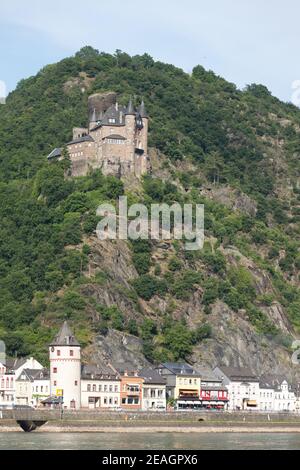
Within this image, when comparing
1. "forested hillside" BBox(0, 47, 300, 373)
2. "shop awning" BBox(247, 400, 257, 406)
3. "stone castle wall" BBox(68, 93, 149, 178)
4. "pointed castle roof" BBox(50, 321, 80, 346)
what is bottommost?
"shop awning" BBox(247, 400, 257, 406)

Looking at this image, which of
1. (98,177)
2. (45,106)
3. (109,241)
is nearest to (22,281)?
(109,241)

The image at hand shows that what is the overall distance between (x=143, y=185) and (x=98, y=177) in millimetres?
6001

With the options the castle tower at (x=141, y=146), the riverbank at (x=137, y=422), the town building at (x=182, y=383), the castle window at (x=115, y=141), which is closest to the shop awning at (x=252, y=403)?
the town building at (x=182, y=383)

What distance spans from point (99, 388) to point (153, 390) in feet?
26.9

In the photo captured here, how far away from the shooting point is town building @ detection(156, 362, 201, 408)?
13962 centimetres

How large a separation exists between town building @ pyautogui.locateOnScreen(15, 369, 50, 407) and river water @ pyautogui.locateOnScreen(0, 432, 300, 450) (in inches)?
865

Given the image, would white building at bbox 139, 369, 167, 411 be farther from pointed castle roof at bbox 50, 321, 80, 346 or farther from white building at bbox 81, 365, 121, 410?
pointed castle roof at bbox 50, 321, 80, 346

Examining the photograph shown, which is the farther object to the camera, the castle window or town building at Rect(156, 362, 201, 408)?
the castle window

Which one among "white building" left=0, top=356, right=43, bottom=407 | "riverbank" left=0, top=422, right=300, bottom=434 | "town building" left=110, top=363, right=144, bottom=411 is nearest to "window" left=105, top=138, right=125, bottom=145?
"town building" left=110, top=363, right=144, bottom=411

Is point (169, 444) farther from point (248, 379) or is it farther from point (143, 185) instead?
point (143, 185)

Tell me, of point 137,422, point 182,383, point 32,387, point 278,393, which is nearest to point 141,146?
point 278,393

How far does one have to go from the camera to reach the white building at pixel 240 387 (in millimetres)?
144375

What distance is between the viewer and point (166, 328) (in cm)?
14838

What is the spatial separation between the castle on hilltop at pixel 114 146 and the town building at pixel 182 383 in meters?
34.0
